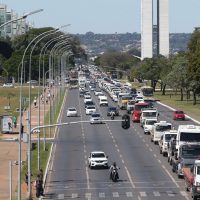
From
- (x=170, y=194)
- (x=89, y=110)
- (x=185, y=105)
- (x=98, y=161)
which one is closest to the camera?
(x=170, y=194)

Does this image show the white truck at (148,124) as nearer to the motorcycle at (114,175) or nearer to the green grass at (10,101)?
the green grass at (10,101)

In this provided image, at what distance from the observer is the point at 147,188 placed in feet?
181

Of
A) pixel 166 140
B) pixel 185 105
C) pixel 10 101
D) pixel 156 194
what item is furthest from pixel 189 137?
pixel 10 101

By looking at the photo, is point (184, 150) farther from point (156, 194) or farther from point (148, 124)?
point (148, 124)

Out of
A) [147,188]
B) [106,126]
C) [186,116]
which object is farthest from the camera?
[186,116]

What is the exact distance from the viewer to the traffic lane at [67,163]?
58156 mm

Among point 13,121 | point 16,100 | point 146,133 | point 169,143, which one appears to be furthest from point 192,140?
point 16,100

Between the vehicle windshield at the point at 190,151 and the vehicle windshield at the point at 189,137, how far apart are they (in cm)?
642

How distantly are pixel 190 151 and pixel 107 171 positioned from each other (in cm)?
746

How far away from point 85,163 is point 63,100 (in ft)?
295

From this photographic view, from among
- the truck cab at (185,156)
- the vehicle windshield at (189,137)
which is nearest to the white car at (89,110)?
the vehicle windshield at (189,137)

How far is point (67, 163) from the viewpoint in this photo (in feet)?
228

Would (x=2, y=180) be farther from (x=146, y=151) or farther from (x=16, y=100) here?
(x=16, y=100)

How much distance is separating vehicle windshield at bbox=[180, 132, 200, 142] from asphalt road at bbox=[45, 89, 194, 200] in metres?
2.06
